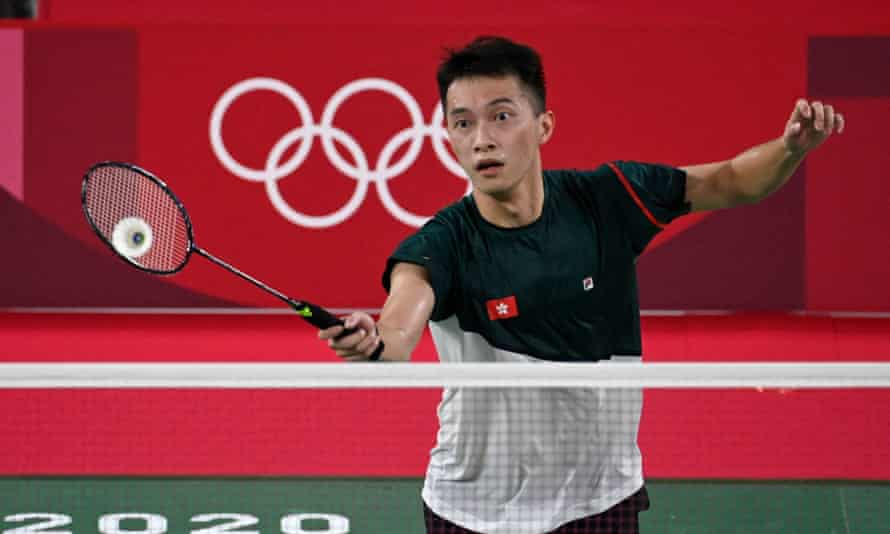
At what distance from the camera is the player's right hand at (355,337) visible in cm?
231

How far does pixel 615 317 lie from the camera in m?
2.82

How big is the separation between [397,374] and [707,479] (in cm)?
286

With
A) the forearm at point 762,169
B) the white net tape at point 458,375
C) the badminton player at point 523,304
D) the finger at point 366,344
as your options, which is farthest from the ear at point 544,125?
the finger at point 366,344

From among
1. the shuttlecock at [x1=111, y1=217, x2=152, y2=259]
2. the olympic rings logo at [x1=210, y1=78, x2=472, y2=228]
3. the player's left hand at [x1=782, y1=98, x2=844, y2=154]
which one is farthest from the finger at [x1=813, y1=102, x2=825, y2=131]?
the olympic rings logo at [x1=210, y1=78, x2=472, y2=228]

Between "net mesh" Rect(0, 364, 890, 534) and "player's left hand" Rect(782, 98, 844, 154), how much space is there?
52cm

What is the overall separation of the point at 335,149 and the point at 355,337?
559 centimetres

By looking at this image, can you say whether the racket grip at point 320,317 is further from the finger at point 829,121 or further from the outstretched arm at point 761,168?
the finger at point 829,121

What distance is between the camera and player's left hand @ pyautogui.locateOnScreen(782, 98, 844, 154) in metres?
2.75

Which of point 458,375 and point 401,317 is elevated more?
point 401,317

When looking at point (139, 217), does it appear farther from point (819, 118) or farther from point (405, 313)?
point (819, 118)

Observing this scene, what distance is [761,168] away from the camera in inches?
113

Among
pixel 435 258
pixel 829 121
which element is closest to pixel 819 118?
pixel 829 121

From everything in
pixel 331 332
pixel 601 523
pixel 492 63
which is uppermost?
pixel 492 63

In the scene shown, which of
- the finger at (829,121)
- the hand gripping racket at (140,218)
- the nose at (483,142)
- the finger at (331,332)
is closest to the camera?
the finger at (331,332)
